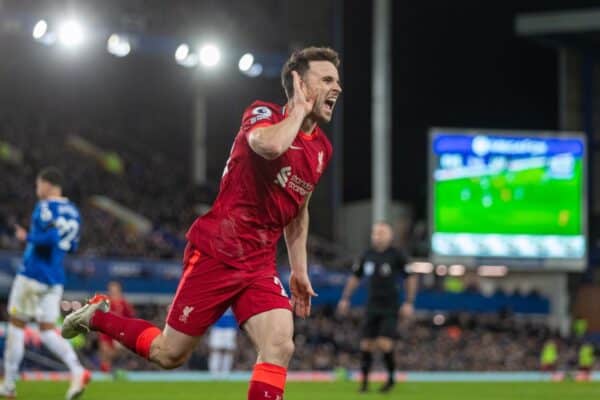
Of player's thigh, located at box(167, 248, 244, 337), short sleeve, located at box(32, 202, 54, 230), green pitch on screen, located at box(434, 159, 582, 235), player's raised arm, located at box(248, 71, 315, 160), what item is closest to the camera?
player's raised arm, located at box(248, 71, 315, 160)

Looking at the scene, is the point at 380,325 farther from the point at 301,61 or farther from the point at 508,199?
the point at 508,199

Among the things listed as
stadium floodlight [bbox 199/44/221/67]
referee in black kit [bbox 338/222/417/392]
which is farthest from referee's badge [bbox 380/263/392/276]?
stadium floodlight [bbox 199/44/221/67]

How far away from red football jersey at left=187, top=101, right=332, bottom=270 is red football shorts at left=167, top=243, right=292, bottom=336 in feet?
0.18

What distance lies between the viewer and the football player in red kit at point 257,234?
5590mm

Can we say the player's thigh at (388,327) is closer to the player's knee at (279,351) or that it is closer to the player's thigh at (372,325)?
the player's thigh at (372,325)

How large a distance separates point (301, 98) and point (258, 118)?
9.8 inches

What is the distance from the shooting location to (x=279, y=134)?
204 inches

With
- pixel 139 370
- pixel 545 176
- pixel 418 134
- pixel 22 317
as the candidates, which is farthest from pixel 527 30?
pixel 22 317

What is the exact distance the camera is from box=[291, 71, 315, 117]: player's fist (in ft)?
17.6

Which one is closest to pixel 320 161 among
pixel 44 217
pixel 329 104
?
pixel 329 104

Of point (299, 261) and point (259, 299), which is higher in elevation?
point (299, 261)

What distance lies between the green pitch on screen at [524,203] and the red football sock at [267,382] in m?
21.3

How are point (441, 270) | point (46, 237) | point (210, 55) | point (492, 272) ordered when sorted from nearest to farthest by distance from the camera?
1. point (46, 237)
2. point (210, 55)
3. point (441, 270)
4. point (492, 272)

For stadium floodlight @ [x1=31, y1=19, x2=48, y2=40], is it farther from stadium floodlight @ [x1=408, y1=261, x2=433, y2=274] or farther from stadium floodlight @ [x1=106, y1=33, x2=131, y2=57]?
stadium floodlight @ [x1=408, y1=261, x2=433, y2=274]
